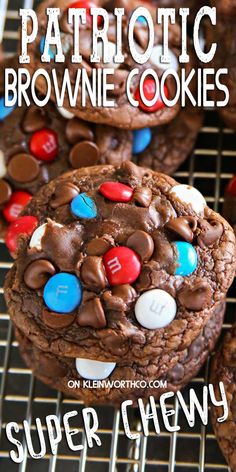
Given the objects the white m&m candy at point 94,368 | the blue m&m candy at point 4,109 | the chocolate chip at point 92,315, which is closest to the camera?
the chocolate chip at point 92,315

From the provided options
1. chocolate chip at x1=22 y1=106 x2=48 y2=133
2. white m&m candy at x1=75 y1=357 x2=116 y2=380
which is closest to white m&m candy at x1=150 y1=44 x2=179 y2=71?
chocolate chip at x1=22 y1=106 x2=48 y2=133

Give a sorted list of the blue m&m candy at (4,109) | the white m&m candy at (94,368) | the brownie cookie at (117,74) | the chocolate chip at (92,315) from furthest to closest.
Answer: the blue m&m candy at (4,109) < the brownie cookie at (117,74) < the white m&m candy at (94,368) < the chocolate chip at (92,315)

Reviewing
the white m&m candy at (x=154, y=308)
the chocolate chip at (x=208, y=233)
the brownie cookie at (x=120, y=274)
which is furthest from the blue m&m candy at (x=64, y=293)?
the chocolate chip at (x=208, y=233)

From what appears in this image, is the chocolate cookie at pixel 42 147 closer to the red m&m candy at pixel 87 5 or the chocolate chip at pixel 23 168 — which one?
the chocolate chip at pixel 23 168

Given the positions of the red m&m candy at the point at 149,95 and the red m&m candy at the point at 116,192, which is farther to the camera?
the red m&m candy at the point at 149,95

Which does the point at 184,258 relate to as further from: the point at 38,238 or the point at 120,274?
the point at 38,238

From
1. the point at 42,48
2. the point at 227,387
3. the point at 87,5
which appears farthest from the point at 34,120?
the point at 227,387

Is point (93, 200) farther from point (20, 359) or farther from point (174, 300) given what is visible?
point (20, 359)
